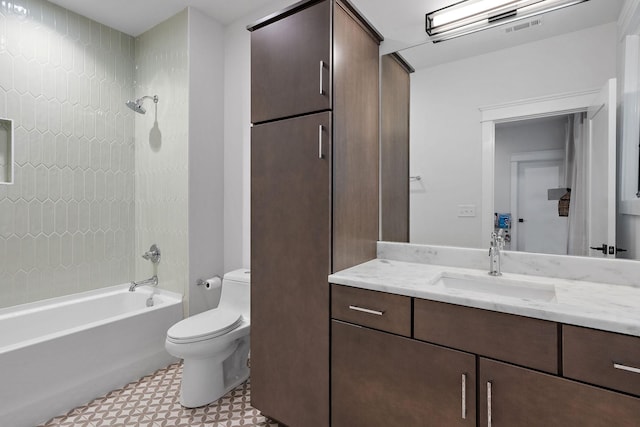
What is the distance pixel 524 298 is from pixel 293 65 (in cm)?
142

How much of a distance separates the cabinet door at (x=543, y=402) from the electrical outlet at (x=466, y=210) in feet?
2.57

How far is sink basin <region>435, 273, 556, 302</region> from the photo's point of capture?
51.0 inches

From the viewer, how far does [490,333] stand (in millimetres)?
1078

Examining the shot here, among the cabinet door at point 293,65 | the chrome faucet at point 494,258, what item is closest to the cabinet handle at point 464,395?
the chrome faucet at point 494,258

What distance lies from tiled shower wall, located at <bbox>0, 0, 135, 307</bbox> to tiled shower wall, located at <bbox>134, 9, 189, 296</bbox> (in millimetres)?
117

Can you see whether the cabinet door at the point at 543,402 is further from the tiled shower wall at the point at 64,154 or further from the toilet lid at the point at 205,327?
the tiled shower wall at the point at 64,154

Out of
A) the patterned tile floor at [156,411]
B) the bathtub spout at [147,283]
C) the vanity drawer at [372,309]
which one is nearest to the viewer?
the vanity drawer at [372,309]

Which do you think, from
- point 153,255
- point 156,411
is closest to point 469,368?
point 156,411

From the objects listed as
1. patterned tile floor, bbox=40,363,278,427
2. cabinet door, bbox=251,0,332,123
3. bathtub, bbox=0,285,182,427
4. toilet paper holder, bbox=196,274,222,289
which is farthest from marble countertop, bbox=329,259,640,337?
bathtub, bbox=0,285,182,427

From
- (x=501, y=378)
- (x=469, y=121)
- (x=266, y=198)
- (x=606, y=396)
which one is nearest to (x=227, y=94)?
(x=266, y=198)

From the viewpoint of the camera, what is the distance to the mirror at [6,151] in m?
2.19

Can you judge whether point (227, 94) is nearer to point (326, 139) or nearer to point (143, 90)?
point (143, 90)

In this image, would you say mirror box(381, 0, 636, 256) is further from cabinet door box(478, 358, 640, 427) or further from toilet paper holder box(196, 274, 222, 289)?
toilet paper holder box(196, 274, 222, 289)

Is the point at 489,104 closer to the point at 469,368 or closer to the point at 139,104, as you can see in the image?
the point at 469,368
